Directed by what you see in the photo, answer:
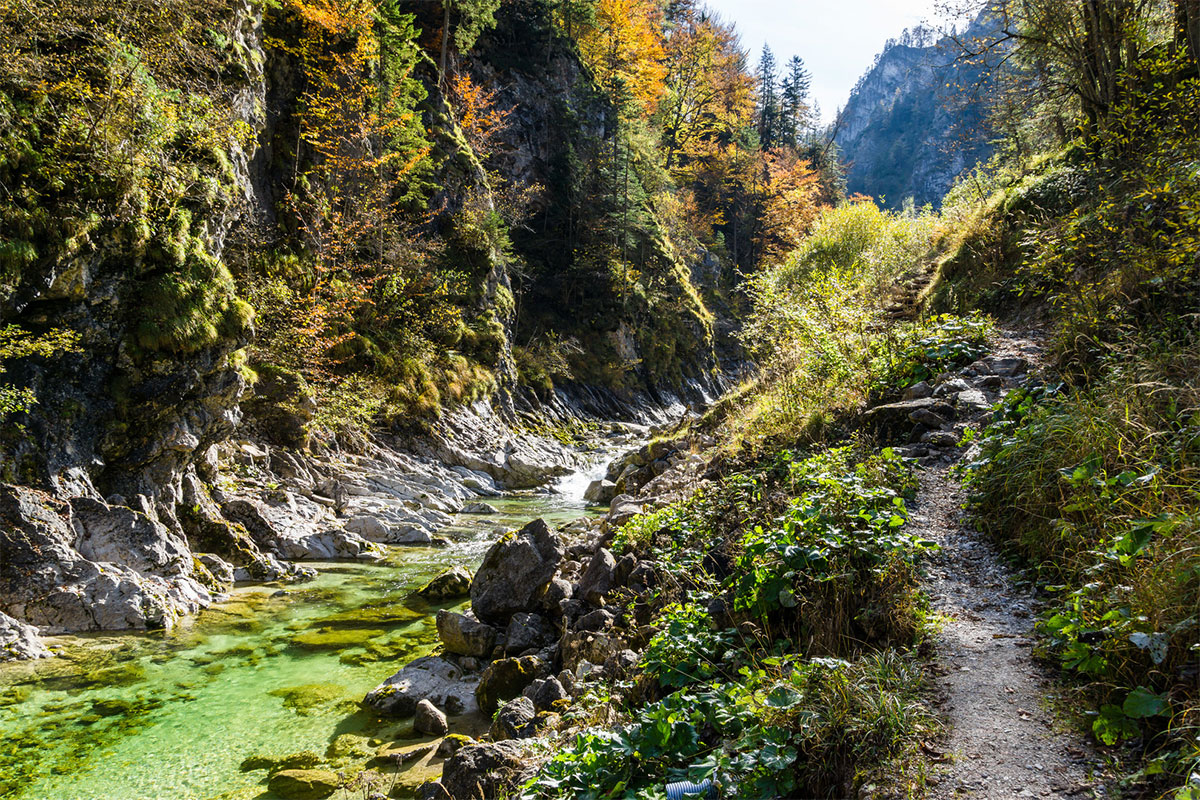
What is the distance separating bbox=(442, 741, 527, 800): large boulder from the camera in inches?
154

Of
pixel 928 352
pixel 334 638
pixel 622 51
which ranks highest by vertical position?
pixel 622 51

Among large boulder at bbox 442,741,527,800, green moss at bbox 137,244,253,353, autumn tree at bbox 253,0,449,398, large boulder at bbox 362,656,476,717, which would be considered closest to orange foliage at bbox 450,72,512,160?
autumn tree at bbox 253,0,449,398

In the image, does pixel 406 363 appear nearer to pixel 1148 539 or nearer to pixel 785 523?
pixel 785 523

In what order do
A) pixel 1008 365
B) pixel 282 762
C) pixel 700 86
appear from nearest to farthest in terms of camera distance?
pixel 282 762
pixel 1008 365
pixel 700 86

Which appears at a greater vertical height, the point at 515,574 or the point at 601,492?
the point at 515,574

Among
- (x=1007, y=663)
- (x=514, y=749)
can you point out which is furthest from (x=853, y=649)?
(x=514, y=749)

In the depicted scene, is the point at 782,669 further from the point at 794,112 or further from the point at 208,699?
the point at 794,112

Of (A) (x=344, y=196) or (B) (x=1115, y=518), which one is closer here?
(B) (x=1115, y=518)

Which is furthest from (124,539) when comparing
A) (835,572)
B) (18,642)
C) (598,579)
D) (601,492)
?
(601,492)

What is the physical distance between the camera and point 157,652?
7086 millimetres

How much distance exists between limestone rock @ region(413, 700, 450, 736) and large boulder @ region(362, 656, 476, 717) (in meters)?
0.36

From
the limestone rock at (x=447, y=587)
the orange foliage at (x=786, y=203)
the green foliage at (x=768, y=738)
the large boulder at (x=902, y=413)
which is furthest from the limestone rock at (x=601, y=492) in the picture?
the orange foliage at (x=786, y=203)

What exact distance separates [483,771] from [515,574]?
3679 mm

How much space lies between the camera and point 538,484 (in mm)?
20125
